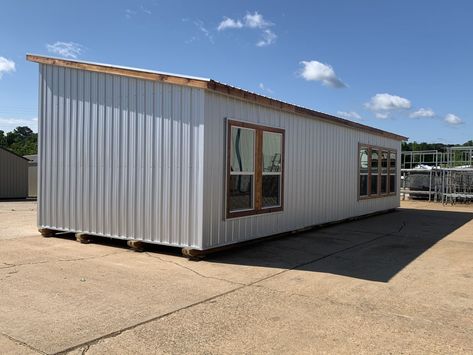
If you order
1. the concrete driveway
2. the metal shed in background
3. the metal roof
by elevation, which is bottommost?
the concrete driveway

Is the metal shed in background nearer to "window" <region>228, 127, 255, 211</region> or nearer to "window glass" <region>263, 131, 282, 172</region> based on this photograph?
"window glass" <region>263, 131, 282, 172</region>

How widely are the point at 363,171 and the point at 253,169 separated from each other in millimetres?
6824

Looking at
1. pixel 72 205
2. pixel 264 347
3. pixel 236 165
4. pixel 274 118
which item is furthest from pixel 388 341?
pixel 72 205

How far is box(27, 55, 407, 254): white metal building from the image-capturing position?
25.0ft

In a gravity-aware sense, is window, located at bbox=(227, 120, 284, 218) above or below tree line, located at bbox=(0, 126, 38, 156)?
below

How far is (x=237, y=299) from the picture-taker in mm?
5441

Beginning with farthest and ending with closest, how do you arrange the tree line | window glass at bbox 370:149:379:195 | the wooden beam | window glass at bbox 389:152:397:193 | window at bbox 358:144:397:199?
1. the tree line
2. window glass at bbox 389:152:397:193
3. window glass at bbox 370:149:379:195
4. window at bbox 358:144:397:199
5. the wooden beam

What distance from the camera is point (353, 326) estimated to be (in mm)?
4625

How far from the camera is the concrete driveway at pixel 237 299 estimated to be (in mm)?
4164

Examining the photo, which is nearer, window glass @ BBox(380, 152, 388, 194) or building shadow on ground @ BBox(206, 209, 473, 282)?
building shadow on ground @ BBox(206, 209, 473, 282)

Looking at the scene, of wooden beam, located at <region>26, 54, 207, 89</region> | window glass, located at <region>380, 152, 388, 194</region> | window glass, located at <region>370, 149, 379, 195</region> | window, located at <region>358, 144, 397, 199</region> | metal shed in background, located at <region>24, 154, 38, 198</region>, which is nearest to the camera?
wooden beam, located at <region>26, 54, 207, 89</region>

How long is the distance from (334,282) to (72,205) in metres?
5.43

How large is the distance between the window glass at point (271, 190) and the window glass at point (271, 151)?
0.17 metres

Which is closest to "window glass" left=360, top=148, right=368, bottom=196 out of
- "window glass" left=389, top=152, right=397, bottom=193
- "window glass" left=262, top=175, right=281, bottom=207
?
"window glass" left=389, top=152, right=397, bottom=193
